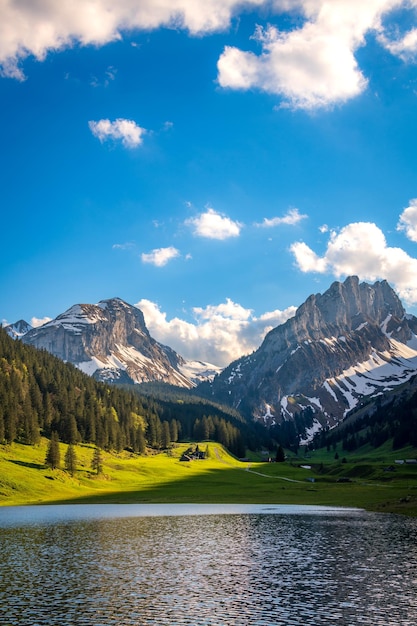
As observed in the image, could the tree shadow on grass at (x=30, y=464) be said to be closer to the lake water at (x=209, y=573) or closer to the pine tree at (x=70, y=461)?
the pine tree at (x=70, y=461)

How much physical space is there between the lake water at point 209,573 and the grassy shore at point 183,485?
3528 centimetres

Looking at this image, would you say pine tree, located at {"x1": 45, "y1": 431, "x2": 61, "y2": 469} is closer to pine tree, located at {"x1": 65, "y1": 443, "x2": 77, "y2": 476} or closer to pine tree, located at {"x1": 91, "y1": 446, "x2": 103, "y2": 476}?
pine tree, located at {"x1": 65, "y1": 443, "x2": 77, "y2": 476}

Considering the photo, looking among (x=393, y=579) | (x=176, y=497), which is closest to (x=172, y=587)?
(x=393, y=579)

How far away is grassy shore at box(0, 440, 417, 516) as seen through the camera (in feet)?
401

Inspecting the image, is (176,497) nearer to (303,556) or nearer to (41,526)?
(41,526)

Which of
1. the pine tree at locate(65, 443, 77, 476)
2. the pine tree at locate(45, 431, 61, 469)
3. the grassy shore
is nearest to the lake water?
the grassy shore

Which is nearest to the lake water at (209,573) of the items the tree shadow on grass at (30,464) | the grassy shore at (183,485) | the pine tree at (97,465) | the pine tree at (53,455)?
the grassy shore at (183,485)

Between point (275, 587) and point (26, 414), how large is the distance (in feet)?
481

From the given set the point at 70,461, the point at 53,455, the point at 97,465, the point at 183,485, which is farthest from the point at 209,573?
the point at 97,465

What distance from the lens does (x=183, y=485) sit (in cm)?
15775

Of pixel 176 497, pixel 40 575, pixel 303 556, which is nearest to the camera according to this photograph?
pixel 40 575

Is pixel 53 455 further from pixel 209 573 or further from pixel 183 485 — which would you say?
pixel 209 573

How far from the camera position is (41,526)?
76.8 metres

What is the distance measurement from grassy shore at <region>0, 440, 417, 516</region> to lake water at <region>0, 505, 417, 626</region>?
35.3 metres
